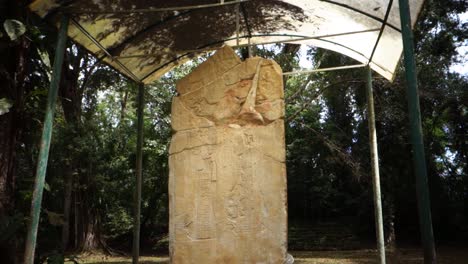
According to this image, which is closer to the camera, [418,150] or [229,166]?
[418,150]

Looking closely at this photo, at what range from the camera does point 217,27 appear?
489 centimetres

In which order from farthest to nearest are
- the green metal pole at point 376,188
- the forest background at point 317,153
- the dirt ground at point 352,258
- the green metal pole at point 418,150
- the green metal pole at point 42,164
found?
the forest background at point 317,153 < the dirt ground at point 352,258 < the green metal pole at point 376,188 < the green metal pole at point 42,164 < the green metal pole at point 418,150

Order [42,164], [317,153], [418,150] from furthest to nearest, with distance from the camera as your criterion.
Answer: [317,153]
[42,164]
[418,150]

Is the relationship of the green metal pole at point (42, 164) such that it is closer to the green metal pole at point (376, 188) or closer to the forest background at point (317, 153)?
the green metal pole at point (376, 188)

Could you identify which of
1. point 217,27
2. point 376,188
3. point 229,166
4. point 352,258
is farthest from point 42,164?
point 352,258

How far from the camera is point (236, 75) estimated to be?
426cm

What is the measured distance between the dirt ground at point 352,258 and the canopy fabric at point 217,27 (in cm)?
590

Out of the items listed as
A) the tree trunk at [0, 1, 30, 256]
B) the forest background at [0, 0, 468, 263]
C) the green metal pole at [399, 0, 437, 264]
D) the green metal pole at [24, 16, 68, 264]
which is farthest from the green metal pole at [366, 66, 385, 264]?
the forest background at [0, 0, 468, 263]

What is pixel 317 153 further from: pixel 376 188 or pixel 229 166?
pixel 229 166

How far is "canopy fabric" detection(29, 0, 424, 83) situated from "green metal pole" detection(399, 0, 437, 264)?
947mm

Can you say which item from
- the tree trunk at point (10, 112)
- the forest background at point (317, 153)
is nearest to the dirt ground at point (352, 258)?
the forest background at point (317, 153)

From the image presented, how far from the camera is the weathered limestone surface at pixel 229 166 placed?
12.7 ft

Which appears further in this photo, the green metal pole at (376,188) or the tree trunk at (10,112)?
the green metal pole at (376,188)

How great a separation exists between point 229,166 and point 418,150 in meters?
1.93
